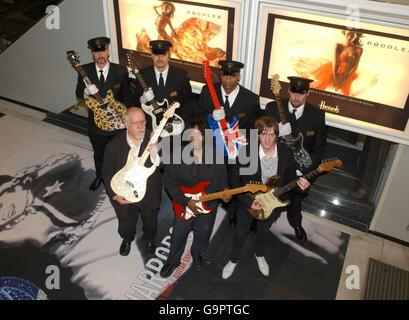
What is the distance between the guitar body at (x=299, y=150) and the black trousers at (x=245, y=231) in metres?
0.68

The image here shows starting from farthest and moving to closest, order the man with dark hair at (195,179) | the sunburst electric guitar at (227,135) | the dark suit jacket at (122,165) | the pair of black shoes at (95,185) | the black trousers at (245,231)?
the pair of black shoes at (95,185)
the sunburst electric guitar at (227,135)
the black trousers at (245,231)
the dark suit jacket at (122,165)
the man with dark hair at (195,179)

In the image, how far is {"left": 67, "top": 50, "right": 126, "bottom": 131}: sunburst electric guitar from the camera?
14.3 feet

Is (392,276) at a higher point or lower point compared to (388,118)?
lower

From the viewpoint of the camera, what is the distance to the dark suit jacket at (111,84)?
4438 mm

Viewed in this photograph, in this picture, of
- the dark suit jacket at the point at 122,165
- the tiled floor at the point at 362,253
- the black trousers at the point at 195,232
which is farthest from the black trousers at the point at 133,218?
the tiled floor at the point at 362,253

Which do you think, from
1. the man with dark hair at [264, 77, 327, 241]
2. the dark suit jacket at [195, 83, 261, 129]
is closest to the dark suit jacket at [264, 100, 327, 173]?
the man with dark hair at [264, 77, 327, 241]

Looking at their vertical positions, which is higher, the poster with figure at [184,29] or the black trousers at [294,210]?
the poster with figure at [184,29]

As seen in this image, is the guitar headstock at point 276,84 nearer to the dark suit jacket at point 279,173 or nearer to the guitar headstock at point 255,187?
the dark suit jacket at point 279,173

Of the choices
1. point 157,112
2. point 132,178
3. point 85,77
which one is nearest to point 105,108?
point 85,77
